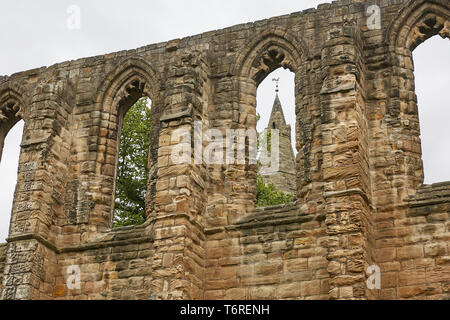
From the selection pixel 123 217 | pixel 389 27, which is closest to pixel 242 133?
pixel 389 27

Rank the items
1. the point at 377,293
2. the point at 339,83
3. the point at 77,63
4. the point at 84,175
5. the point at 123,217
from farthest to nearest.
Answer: the point at 123,217, the point at 77,63, the point at 84,175, the point at 339,83, the point at 377,293

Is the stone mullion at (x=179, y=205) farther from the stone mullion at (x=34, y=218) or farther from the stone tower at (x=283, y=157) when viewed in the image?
the stone tower at (x=283, y=157)

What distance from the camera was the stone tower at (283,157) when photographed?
32906 millimetres

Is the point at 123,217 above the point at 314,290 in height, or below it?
above

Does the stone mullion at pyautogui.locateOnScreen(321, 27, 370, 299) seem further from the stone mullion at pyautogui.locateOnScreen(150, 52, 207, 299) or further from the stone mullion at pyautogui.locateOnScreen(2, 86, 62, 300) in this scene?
the stone mullion at pyautogui.locateOnScreen(2, 86, 62, 300)

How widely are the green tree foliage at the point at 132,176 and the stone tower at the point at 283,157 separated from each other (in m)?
10.1

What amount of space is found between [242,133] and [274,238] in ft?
7.27

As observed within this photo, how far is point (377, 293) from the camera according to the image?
36.3 feet

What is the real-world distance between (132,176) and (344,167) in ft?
33.5

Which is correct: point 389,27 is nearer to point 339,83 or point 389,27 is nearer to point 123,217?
point 339,83

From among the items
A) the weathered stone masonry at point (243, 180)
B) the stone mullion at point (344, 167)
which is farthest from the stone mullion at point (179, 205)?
the stone mullion at point (344, 167)

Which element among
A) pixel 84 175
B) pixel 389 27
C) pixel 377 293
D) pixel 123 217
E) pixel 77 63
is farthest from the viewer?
pixel 123 217

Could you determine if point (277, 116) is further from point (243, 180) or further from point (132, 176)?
point (243, 180)

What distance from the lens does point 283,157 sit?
118ft
